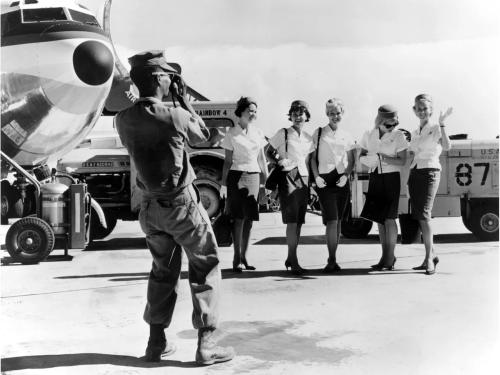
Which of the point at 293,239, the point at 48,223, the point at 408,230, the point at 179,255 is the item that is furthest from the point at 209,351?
the point at 408,230

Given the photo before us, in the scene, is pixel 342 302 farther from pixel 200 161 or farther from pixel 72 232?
pixel 200 161

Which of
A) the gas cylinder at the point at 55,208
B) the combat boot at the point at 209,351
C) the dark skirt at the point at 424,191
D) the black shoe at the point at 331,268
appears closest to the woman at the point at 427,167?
the dark skirt at the point at 424,191

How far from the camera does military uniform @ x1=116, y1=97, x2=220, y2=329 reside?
3.30m

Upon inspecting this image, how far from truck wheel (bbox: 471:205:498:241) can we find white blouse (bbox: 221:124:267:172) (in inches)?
160

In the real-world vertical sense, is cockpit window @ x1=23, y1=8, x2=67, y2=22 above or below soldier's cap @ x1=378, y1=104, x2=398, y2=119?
above

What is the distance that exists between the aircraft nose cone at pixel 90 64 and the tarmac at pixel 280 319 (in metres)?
2.97

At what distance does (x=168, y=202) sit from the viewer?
3.38 meters

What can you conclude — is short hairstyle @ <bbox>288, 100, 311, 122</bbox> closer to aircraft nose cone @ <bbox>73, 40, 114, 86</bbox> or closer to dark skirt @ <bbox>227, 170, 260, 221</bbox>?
dark skirt @ <bbox>227, 170, 260, 221</bbox>

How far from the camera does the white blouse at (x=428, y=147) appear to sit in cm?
598

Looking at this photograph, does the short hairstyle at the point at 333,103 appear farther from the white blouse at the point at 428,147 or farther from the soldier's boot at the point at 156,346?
the soldier's boot at the point at 156,346

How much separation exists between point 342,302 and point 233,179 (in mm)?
1909

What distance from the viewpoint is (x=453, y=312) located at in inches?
174

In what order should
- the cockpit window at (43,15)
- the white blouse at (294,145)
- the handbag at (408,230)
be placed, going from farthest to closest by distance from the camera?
the cockpit window at (43,15), the handbag at (408,230), the white blouse at (294,145)

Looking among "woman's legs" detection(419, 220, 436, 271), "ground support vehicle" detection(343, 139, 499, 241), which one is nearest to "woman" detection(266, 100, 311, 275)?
Answer: "woman's legs" detection(419, 220, 436, 271)
